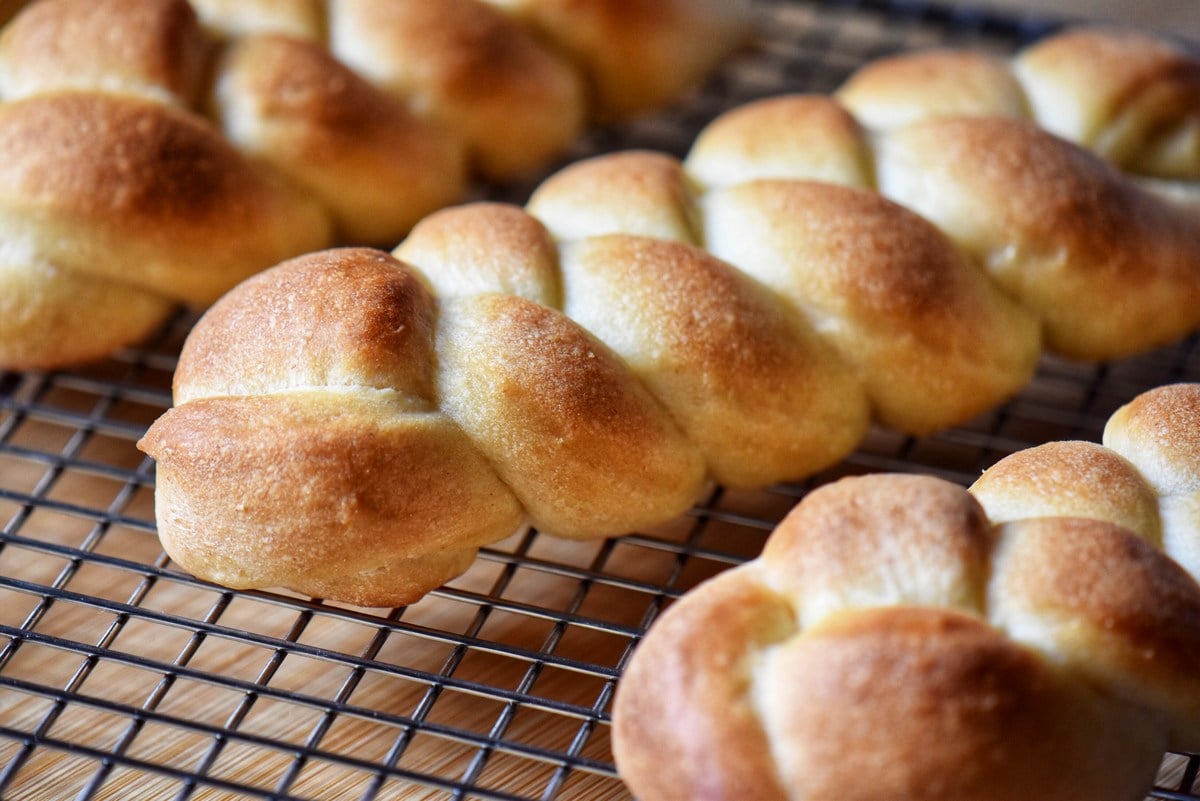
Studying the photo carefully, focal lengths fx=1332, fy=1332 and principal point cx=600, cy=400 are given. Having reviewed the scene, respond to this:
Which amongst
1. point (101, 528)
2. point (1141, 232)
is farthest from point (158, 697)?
point (1141, 232)

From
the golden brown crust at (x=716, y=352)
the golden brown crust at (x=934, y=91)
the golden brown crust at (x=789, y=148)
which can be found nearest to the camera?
the golden brown crust at (x=716, y=352)

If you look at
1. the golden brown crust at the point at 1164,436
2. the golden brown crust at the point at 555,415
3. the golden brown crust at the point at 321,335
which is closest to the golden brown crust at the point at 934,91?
the golden brown crust at the point at 1164,436

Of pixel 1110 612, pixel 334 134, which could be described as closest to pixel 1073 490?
pixel 1110 612

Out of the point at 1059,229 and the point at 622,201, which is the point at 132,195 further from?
the point at 1059,229

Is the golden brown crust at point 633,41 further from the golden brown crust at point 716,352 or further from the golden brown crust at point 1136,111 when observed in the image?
the golden brown crust at point 716,352

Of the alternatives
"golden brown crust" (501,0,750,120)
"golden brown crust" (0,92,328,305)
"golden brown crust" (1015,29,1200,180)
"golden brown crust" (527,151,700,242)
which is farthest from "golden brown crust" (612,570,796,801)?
"golden brown crust" (501,0,750,120)

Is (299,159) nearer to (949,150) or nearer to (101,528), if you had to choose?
(101,528)
